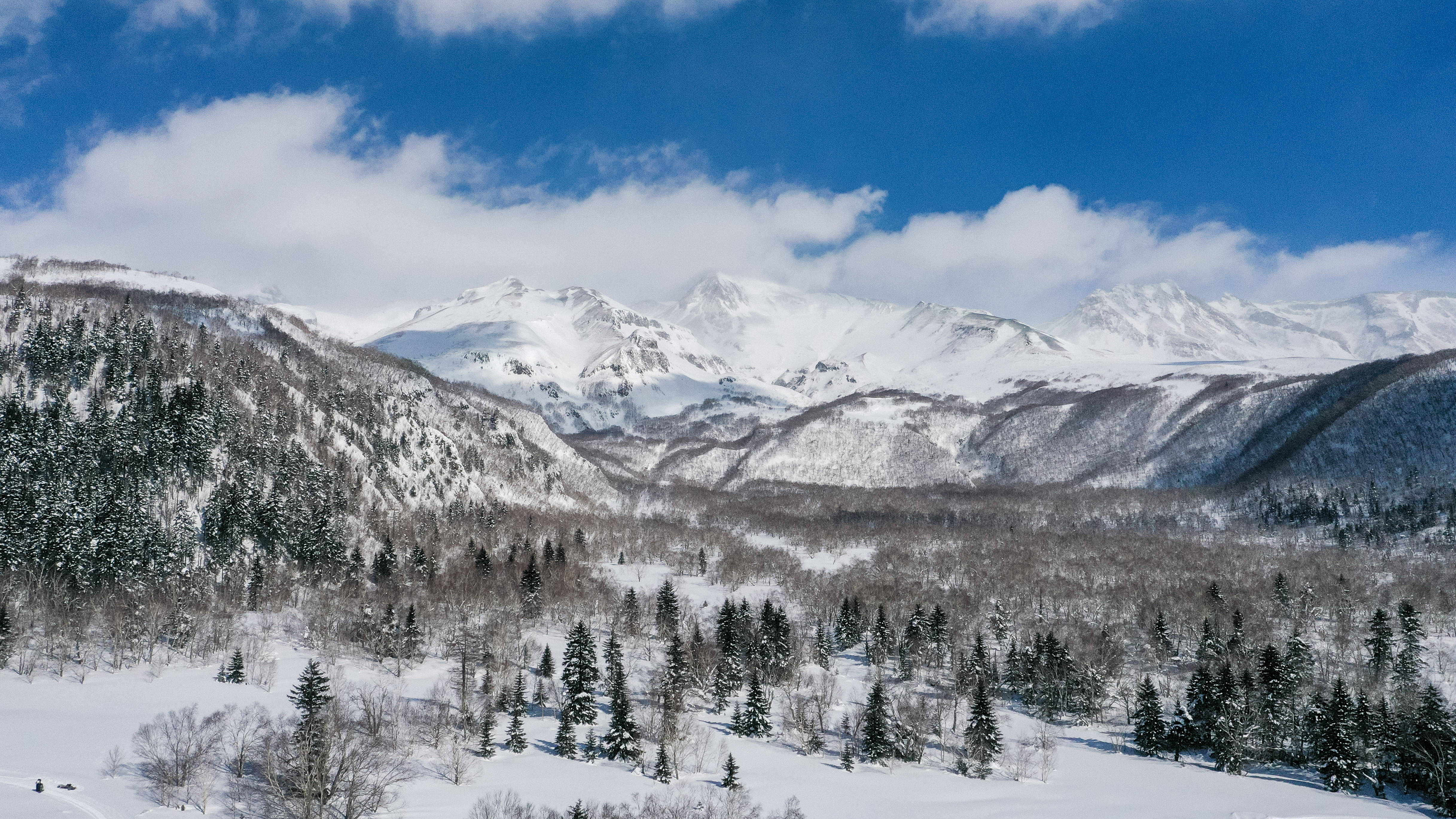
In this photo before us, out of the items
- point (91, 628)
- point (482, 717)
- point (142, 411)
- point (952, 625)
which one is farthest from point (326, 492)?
point (952, 625)

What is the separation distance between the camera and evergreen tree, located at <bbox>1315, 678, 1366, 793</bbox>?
80.9 m

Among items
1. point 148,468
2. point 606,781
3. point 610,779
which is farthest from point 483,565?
point 606,781

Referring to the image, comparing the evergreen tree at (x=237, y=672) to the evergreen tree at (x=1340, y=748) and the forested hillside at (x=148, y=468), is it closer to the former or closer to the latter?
the forested hillside at (x=148, y=468)

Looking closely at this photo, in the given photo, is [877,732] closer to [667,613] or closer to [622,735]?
[622,735]

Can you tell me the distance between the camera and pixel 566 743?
7975 centimetres

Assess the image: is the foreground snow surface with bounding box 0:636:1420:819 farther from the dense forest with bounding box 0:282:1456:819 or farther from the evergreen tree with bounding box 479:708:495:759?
the dense forest with bounding box 0:282:1456:819

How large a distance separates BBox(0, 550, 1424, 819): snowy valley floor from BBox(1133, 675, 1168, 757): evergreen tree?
1839 mm

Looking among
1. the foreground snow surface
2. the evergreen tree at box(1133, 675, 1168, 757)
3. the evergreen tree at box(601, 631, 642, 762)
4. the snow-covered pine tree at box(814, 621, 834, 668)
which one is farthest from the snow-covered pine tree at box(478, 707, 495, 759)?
the evergreen tree at box(1133, 675, 1168, 757)

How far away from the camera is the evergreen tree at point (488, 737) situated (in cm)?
7756

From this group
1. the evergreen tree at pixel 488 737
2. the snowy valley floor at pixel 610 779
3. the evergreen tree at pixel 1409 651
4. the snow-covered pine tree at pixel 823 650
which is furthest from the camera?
the snow-covered pine tree at pixel 823 650

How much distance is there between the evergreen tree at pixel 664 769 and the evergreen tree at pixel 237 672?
49077 millimetres

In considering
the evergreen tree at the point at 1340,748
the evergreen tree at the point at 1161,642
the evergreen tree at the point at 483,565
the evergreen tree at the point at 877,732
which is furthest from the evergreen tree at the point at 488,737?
the evergreen tree at the point at 1161,642

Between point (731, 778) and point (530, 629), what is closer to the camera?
point (731, 778)

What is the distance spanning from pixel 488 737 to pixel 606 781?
13204 millimetres
